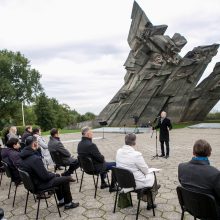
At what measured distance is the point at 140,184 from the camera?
15.5ft

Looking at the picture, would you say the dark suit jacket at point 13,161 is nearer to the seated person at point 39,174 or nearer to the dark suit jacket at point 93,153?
the seated person at point 39,174

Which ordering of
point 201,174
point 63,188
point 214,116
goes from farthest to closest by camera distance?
1. point 214,116
2. point 63,188
3. point 201,174

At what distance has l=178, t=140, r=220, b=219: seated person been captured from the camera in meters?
3.38

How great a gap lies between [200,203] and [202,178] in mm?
293

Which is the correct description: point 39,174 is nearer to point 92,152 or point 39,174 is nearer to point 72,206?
point 72,206

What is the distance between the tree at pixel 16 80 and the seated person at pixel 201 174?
130ft

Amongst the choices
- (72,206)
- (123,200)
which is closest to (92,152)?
(72,206)

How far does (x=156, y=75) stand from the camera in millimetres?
26656

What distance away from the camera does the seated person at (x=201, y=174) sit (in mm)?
3377

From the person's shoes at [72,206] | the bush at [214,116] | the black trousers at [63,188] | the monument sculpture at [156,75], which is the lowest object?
the person's shoes at [72,206]

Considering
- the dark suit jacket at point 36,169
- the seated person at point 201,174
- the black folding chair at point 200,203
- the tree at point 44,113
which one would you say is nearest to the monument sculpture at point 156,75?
the dark suit jacket at point 36,169

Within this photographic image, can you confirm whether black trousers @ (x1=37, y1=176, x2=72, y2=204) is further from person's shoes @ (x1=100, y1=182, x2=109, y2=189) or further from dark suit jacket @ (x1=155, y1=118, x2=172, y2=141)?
dark suit jacket @ (x1=155, y1=118, x2=172, y2=141)

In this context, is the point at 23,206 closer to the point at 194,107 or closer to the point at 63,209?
the point at 63,209

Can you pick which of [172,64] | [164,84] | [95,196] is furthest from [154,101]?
[95,196]
